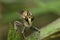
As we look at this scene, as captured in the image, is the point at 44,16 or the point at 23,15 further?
the point at 44,16

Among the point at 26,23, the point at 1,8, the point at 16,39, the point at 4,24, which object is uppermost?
the point at 1,8

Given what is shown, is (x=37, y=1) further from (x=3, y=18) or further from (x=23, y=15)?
→ (x=23, y=15)

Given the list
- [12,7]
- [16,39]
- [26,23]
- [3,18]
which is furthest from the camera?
[12,7]

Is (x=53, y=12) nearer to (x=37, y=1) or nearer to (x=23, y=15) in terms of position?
(x=37, y=1)

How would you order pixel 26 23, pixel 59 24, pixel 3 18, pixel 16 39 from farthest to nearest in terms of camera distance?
1. pixel 3 18
2. pixel 59 24
3. pixel 26 23
4. pixel 16 39

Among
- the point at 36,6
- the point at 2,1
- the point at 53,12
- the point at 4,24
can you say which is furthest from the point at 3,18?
the point at 53,12

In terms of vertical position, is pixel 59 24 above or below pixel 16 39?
above
